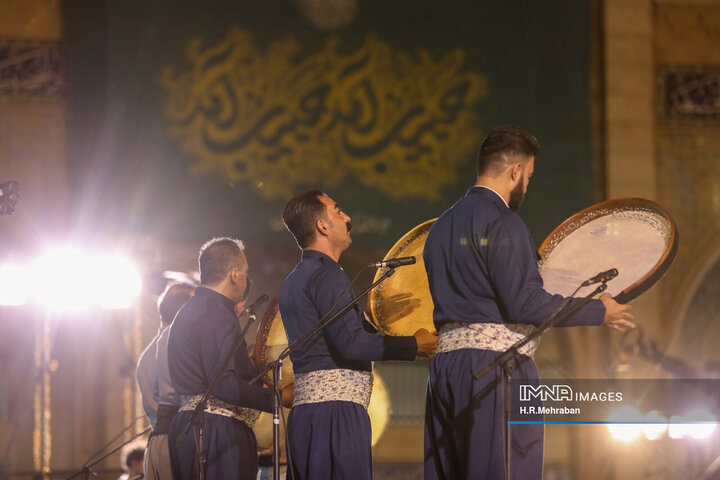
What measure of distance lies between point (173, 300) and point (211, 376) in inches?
44.3

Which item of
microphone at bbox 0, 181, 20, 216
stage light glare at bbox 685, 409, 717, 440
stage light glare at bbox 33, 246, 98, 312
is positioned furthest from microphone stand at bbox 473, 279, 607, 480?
stage light glare at bbox 33, 246, 98, 312

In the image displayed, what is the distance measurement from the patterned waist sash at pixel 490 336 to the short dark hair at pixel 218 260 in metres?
1.27

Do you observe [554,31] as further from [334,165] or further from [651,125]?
[334,165]

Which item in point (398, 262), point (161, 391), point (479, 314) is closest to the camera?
point (479, 314)

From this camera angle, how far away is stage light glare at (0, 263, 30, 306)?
6910 mm

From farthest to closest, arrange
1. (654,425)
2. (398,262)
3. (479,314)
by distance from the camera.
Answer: (654,425)
(398,262)
(479,314)

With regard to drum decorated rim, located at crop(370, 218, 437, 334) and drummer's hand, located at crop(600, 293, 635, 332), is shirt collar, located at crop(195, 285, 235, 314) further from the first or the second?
drummer's hand, located at crop(600, 293, 635, 332)

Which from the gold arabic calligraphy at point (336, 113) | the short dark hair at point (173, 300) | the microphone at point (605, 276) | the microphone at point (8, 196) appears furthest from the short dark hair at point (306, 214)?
the gold arabic calligraphy at point (336, 113)

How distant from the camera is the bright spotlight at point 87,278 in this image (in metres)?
6.89

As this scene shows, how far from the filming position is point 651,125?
7.99 metres

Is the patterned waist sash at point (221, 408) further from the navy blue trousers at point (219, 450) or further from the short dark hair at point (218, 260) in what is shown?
the short dark hair at point (218, 260)

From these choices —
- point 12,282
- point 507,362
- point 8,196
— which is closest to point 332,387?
point 507,362

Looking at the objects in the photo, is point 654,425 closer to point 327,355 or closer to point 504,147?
point 327,355

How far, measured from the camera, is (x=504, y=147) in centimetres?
240
